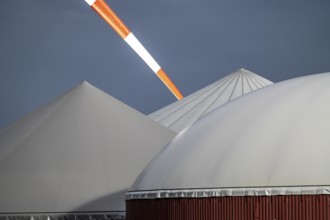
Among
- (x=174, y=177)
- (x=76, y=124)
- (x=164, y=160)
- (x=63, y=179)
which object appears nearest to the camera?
(x=174, y=177)

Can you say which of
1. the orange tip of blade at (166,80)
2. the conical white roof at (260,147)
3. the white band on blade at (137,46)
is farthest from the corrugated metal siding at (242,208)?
the orange tip of blade at (166,80)

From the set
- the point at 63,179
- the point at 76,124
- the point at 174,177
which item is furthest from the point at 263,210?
the point at 76,124

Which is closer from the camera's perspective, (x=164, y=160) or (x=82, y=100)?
(x=164, y=160)

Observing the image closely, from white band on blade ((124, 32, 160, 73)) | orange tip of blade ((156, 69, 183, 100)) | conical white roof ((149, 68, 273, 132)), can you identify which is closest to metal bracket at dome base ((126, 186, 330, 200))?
conical white roof ((149, 68, 273, 132))

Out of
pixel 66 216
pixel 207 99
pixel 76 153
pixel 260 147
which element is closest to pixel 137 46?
pixel 207 99

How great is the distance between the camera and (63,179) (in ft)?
133

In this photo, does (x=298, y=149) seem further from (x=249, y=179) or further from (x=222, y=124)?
(x=222, y=124)

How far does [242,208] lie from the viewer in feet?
79.5

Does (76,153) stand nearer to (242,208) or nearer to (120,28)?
(242,208)

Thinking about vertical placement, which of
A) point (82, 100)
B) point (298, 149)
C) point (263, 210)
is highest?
point (82, 100)

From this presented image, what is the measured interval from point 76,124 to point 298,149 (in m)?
20.7

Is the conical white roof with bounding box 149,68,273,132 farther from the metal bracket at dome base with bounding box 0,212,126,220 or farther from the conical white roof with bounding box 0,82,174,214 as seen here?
the metal bracket at dome base with bounding box 0,212,126,220

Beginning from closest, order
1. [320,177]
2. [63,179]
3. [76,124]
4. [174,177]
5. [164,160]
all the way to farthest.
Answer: [320,177]
[174,177]
[164,160]
[63,179]
[76,124]

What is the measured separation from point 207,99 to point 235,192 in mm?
31715
